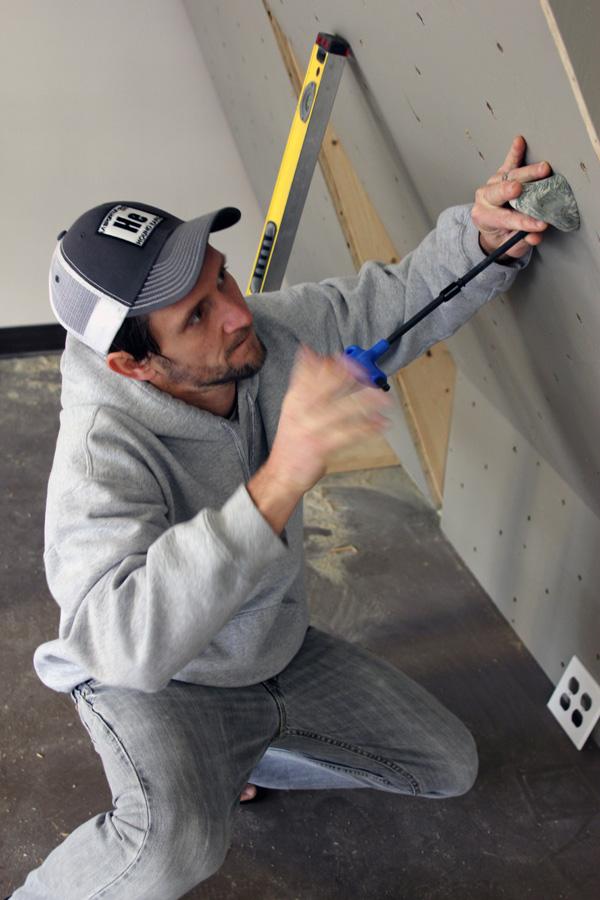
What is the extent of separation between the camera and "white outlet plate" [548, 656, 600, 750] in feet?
6.48

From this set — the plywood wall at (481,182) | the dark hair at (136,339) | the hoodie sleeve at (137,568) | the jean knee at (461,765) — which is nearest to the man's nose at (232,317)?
the dark hair at (136,339)

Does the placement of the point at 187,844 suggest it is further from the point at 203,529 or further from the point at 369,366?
the point at 369,366

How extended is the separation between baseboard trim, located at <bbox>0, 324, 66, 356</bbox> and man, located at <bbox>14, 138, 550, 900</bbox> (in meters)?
2.20

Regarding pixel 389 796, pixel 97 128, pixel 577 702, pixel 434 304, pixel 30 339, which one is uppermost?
pixel 434 304

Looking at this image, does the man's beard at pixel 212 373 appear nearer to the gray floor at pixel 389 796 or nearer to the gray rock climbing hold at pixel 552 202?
the gray rock climbing hold at pixel 552 202

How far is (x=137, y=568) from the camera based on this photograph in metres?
1.26

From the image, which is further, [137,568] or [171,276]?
[171,276]

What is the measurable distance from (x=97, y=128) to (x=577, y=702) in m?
2.52

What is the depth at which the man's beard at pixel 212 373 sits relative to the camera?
145 cm

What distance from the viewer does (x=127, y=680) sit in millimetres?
1266

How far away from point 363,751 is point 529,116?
44.5 inches

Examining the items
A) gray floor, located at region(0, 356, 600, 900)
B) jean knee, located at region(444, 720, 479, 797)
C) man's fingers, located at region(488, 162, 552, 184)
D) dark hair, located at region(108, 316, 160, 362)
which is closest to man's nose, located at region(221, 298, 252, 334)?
dark hair, located at region(108, 316, 160, 362)

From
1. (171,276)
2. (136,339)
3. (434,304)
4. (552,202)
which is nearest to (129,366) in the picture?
(136,339)

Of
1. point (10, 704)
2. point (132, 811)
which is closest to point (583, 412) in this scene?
point (132, 811)
